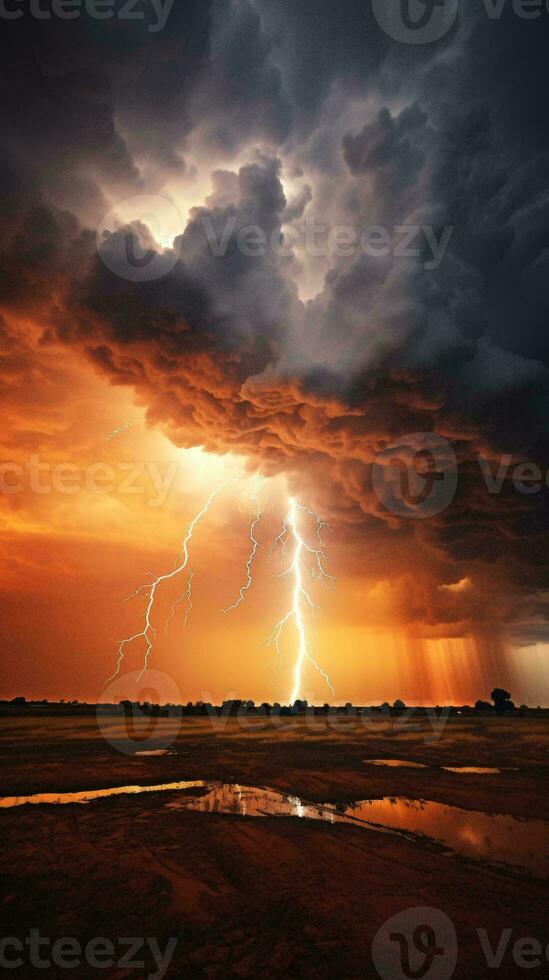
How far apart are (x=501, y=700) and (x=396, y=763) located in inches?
2170

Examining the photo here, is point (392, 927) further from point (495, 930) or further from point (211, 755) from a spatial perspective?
point (211, 755)

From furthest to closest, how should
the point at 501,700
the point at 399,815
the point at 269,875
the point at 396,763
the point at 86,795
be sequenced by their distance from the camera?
the point at 501,700, the point at 396,763, the point at 86,795, the point at 399,815, the point at 269,875

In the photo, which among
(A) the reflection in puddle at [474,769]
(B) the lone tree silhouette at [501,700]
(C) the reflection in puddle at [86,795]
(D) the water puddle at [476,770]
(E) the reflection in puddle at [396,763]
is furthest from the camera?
(B) the lone tree silhouette at [501,700]

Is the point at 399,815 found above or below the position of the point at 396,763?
above

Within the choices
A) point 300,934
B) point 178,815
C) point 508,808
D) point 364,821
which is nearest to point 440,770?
point 508,808

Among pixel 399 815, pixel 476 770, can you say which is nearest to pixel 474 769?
pixel 476 770

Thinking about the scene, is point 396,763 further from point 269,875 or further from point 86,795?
point 269,875

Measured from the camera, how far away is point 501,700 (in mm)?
57375

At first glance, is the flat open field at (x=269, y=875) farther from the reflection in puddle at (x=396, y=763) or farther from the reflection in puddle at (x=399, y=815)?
the reflection in puddle at (x=396, y=763)

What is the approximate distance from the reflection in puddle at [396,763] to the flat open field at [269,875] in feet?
10.7

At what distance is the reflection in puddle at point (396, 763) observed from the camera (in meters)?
13.4

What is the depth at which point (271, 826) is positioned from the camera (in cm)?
700

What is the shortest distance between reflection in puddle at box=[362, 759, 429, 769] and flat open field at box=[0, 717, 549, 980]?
3.27m

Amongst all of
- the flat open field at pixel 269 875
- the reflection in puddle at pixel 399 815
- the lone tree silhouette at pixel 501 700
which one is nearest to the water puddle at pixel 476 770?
the flat open field at pixel 269 875
